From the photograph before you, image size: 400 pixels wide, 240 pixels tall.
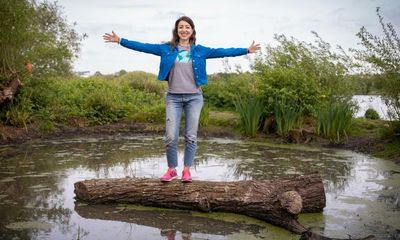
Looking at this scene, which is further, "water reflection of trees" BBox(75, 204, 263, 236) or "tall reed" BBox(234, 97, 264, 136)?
"tall reed" BBox(234, 97, 264, 136)

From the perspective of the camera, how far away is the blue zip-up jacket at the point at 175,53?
5.38 metres

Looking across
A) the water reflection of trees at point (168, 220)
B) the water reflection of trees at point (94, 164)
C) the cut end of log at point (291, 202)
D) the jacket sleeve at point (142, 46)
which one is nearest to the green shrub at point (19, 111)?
the water reflection of trees at point (94, 164)

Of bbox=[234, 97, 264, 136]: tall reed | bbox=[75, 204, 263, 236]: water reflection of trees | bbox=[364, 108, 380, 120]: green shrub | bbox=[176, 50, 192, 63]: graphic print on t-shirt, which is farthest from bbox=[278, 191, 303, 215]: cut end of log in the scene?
bbox=[364, 108, 380, 120]: green shrub

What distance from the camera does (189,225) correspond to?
474 centimetres

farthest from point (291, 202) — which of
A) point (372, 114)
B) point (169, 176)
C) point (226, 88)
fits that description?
point (226, 88)

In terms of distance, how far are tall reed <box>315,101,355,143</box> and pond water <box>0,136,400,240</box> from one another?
94 cm

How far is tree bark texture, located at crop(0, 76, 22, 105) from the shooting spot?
35.1ft

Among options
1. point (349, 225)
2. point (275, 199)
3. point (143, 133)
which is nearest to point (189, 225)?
point (275, 199)

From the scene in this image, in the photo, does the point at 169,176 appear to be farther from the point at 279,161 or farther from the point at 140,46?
the point at 279,161

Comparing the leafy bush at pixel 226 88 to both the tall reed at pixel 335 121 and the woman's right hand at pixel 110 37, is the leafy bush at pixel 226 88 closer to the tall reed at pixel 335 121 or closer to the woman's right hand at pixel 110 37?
the tall reed at pixel 335 121

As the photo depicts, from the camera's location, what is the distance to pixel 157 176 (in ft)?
22.6

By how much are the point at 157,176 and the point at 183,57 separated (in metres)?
2.24

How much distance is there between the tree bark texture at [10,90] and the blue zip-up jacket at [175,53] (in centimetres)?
645

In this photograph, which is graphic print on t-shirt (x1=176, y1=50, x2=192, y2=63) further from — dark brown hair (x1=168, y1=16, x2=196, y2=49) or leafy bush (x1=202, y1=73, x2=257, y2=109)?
leafy bush (x1=202, y1=73, x2=257, y2=109)
